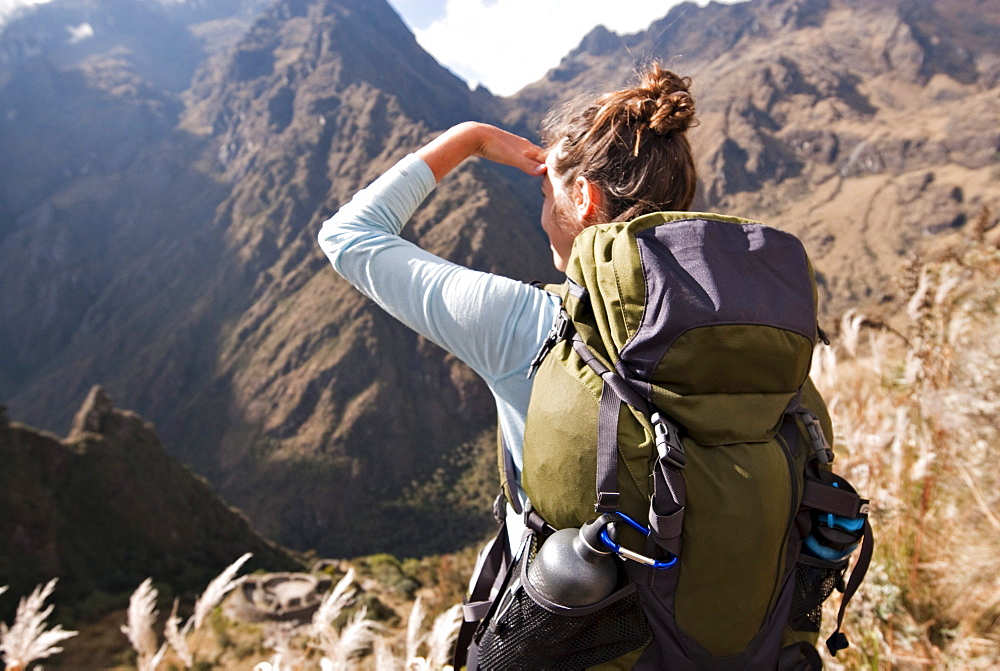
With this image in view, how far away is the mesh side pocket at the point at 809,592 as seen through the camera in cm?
119

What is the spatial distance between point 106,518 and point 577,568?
36.7 metres

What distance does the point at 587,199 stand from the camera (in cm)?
122

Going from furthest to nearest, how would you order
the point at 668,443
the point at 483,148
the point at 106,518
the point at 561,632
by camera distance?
1. the point at 106,518
2. the point at 483,148
3. the point at 561,632
4. the point at 668,443

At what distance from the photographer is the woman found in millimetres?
1122

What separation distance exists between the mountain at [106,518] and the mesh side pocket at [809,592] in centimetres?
2458

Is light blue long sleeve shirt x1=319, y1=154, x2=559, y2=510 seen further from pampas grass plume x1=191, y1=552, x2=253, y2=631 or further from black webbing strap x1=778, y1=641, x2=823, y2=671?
pampas grass plume x1=191, y1=552, x2=253, y2=631

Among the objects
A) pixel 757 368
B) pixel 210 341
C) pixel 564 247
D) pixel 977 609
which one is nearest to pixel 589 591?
pixel 757 368

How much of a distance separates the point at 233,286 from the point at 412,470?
191 feet

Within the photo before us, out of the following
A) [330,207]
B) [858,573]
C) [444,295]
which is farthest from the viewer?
[330,207]

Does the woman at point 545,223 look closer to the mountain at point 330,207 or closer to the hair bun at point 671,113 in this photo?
the hair bun at point 671,113

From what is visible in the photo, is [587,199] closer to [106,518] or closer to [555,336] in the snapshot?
[555,336]

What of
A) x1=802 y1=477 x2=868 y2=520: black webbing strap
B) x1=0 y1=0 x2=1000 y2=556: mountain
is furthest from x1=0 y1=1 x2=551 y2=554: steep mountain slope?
x1=802 y1=477 x2=868 y2=520: black webbing strap

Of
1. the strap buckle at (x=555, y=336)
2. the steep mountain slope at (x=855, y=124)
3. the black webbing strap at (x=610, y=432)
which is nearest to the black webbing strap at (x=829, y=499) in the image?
the black webbing strap at (x=610, y=432)

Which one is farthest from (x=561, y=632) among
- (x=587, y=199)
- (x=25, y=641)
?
(x=25, y=641)
